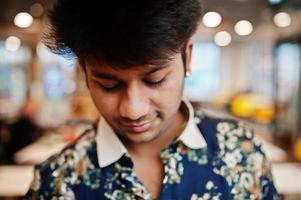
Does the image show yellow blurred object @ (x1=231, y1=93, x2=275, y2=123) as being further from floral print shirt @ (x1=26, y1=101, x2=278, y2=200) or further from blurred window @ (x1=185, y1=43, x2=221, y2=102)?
floral print shirt @ (x1=26, y1=101, x2=278, y2=200)

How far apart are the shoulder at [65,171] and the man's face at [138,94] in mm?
142

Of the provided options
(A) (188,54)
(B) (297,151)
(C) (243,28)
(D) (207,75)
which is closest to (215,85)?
(D) (207,75)

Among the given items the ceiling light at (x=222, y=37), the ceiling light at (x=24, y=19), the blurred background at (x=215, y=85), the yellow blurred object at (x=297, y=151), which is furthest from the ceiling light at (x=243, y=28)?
the ceiling light at (x=24, y=19)

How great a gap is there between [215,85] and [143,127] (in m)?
7.20

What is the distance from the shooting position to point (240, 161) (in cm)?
104

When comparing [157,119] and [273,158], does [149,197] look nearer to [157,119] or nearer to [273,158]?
[157,119]

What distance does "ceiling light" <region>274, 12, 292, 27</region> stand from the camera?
14.6 ft

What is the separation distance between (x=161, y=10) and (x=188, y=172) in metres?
0.37

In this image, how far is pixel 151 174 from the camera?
3.36ft

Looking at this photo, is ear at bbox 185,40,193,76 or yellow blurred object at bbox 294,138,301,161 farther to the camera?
yellow blurred object at bbox 294,138,301,161

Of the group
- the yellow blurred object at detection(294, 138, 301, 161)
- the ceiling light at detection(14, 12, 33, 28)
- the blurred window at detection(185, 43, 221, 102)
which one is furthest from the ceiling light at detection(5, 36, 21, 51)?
the yellow blurred object at detection(294, 138, 301, 161)

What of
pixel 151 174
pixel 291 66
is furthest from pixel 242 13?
pixel 151 174

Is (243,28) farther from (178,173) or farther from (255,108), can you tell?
(178,173)

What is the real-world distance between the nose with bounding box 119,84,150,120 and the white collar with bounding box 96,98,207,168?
174 millimetres
